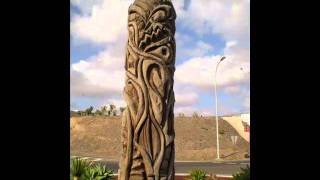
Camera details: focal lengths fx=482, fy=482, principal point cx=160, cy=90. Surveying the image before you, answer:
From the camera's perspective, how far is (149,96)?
8188mm

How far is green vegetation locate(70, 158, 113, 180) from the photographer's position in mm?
12602

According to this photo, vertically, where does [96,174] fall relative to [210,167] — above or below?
above

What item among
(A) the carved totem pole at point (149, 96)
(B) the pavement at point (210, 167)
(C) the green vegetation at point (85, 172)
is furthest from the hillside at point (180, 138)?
(A) the carved totem pole at point (149, 96)

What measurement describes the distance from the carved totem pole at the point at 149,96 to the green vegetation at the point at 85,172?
442 cm

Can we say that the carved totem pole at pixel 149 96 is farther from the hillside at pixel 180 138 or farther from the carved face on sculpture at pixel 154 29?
the hillside at pixel 180 138

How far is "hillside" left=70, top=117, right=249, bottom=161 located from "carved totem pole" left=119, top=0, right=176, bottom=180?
2721 cm

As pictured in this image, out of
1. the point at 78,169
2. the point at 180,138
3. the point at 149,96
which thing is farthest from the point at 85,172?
the point at 180,138

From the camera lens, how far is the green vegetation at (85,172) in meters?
12.6

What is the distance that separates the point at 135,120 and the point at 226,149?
3294 centimetres

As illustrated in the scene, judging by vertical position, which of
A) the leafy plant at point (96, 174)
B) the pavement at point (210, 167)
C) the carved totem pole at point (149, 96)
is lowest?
the pavement at point (210, 167)

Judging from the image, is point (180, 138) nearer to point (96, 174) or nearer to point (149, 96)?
point (96, 174)

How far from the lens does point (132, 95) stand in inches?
328

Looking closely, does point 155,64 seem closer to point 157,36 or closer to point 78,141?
point 157,36

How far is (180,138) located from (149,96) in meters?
34.8
